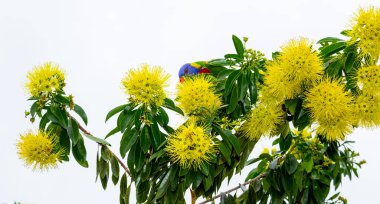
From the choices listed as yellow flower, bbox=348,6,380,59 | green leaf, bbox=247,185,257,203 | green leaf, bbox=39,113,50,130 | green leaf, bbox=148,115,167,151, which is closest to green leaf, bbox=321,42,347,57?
yellow flower, bbox=348,6,380,59

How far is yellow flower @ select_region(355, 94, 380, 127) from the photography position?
10.4 feet

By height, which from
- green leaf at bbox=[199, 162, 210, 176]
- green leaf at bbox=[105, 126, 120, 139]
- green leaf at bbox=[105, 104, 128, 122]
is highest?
green leaf at bbox=[105, 104, 128, 122]

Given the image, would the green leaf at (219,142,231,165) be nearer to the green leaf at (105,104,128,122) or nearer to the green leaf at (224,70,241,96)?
the green leaf at (224,70,241,96)

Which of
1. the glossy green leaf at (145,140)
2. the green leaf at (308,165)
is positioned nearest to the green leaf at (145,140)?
the glossy green leaf at (145,140)

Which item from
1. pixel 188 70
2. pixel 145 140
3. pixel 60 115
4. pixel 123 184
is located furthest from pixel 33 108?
pixel 188 70

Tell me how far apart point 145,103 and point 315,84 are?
825mm

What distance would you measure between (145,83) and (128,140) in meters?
0.44

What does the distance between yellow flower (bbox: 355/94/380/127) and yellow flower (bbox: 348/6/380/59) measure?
0.20 m

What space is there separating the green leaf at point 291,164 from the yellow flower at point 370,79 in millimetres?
585

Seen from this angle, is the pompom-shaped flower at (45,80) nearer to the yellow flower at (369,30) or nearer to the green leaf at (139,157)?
the green leaf at (139,157)

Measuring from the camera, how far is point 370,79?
3.16 meters

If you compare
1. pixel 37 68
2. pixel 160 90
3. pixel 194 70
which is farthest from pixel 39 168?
pixel 194 70

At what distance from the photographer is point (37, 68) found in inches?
127

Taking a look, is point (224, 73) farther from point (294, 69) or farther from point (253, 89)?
point (294, 69)
